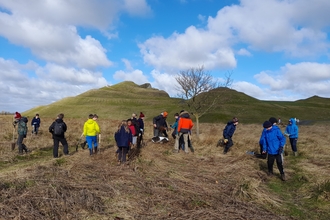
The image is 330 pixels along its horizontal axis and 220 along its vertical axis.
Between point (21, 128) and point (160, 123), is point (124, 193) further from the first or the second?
point (160, 123)

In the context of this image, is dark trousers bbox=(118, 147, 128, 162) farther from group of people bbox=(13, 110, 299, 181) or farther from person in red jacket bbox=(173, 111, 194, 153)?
person in red jacket bbox=(173, 111, 194, 153)

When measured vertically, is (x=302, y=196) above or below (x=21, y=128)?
below

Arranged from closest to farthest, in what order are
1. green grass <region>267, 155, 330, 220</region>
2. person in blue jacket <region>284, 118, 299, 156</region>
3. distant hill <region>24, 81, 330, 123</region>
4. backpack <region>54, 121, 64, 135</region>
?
green grass <region>267, 155, 330, 220</region>, backpack <region>54, 121, 64, 135</region>, person in blue jacket <region>284, 118, 299, 156</region>, distant hill <region>24, 81, 330, 123</region>

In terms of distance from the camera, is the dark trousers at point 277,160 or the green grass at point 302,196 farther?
the dark trousers at point 277,160

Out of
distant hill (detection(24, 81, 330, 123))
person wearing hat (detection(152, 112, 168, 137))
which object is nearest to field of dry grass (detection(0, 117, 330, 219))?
person wearing hat (detection(152, 112, 168, 137))

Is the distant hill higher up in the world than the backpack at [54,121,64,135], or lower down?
higher up

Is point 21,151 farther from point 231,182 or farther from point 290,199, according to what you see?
point 290,199

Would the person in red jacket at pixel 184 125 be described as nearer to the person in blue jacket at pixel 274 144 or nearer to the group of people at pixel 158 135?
the group of people at pixel 158 135

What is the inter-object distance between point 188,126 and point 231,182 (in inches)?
206

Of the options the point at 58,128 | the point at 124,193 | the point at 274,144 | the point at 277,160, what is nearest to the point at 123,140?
the point at 58,128

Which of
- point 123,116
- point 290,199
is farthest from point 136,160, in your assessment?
point 123,116

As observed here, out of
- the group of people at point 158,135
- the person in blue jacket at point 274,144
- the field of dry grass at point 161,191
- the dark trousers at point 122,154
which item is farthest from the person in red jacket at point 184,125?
the person in blue jacket at point 274,144

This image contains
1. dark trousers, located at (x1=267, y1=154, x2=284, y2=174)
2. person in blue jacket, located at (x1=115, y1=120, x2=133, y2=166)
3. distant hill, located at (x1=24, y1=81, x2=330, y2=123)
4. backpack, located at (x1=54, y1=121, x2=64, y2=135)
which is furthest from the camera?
distant hill, located at (x1=24, y1=81, x2=330, y2=123)

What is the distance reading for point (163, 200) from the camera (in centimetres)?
592
